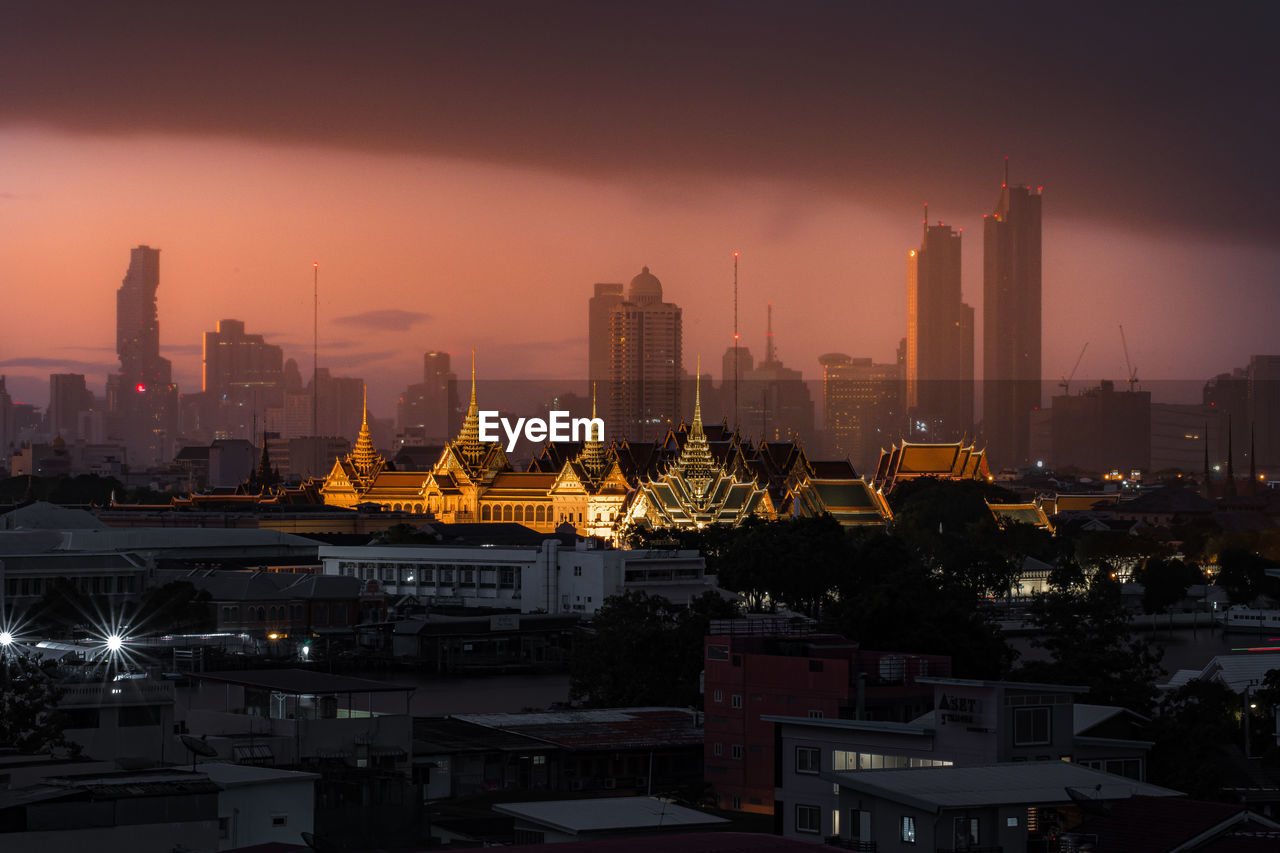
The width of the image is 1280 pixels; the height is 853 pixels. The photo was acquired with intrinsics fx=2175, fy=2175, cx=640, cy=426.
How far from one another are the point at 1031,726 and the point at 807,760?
111 inches

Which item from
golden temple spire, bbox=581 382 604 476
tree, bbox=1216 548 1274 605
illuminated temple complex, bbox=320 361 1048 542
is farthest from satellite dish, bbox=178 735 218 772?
golden temple spire, bbox=581 382 604 476

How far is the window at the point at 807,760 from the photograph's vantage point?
26.5 meters

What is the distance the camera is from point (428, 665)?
69938 mm

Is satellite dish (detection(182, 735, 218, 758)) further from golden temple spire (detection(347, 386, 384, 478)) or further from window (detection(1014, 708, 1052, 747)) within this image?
golden temple spire (detection(347, 386, 384, 478))

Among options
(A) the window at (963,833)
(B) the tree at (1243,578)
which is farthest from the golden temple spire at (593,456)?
(A) the window at (963,833)

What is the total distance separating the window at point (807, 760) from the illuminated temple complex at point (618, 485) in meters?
67.9

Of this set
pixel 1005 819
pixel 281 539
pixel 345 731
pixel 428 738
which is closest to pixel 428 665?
pixel 281 539

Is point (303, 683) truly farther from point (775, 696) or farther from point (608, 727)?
point (608, 727)

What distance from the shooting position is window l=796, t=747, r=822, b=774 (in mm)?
26516

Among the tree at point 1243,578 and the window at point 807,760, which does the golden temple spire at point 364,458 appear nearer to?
the tree at point 1243,578

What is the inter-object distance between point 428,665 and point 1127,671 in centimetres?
3614

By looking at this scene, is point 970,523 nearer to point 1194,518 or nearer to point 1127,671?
point 1194,518

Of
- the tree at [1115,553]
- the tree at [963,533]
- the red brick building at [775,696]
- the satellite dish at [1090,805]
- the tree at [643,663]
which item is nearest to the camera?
the satellite dish at [1090,805]

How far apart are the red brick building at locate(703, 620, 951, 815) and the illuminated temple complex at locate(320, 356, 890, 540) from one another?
6103 centimetres
